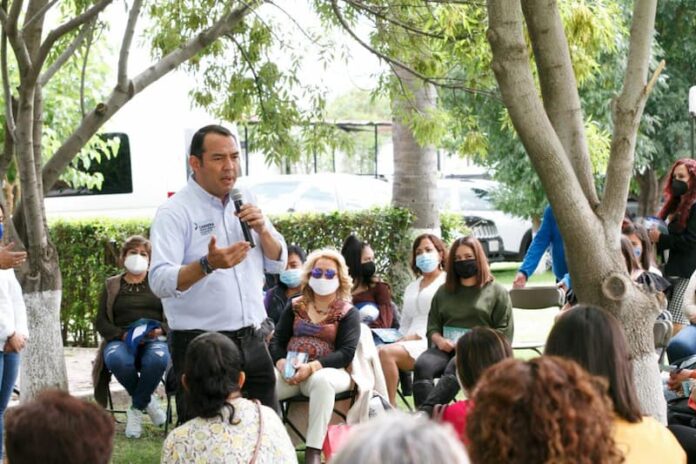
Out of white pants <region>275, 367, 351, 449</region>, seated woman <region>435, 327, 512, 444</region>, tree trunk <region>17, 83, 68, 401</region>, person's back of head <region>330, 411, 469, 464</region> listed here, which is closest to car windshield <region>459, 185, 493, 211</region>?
A: tree trunk <region>17, 83, 68, 401</region>

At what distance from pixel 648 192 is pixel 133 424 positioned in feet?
61.0

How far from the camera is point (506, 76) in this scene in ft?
20.3

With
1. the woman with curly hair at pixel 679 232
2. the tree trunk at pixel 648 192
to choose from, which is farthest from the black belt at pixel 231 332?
the tree trunk at pixel 648 192

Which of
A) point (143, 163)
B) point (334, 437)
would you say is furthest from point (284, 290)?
point (143, 163)

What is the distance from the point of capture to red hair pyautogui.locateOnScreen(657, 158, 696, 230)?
9.88 meters

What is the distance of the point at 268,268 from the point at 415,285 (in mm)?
3838

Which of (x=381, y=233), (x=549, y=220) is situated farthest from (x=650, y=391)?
(x=381, y=233)

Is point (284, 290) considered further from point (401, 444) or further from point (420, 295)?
point (401, 444)

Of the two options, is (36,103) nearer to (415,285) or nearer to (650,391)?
(415,285)

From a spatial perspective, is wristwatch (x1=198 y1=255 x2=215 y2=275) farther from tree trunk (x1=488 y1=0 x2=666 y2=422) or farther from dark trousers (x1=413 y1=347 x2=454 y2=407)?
dark trousers (x1=413 y1=347 x2=454 y2=407)

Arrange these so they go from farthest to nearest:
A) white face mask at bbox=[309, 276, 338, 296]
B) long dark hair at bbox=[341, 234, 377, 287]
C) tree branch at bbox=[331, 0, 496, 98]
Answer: tree branch at bbox=[331, 0, 496, 98]
long dark hair at bbox=[341, 234, 377, 287]
white face mask at bbox=[309, 276, 338, 296]

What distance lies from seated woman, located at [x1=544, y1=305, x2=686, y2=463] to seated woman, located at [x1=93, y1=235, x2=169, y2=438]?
556cm

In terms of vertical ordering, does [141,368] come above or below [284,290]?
below

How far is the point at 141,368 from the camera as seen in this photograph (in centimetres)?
930
